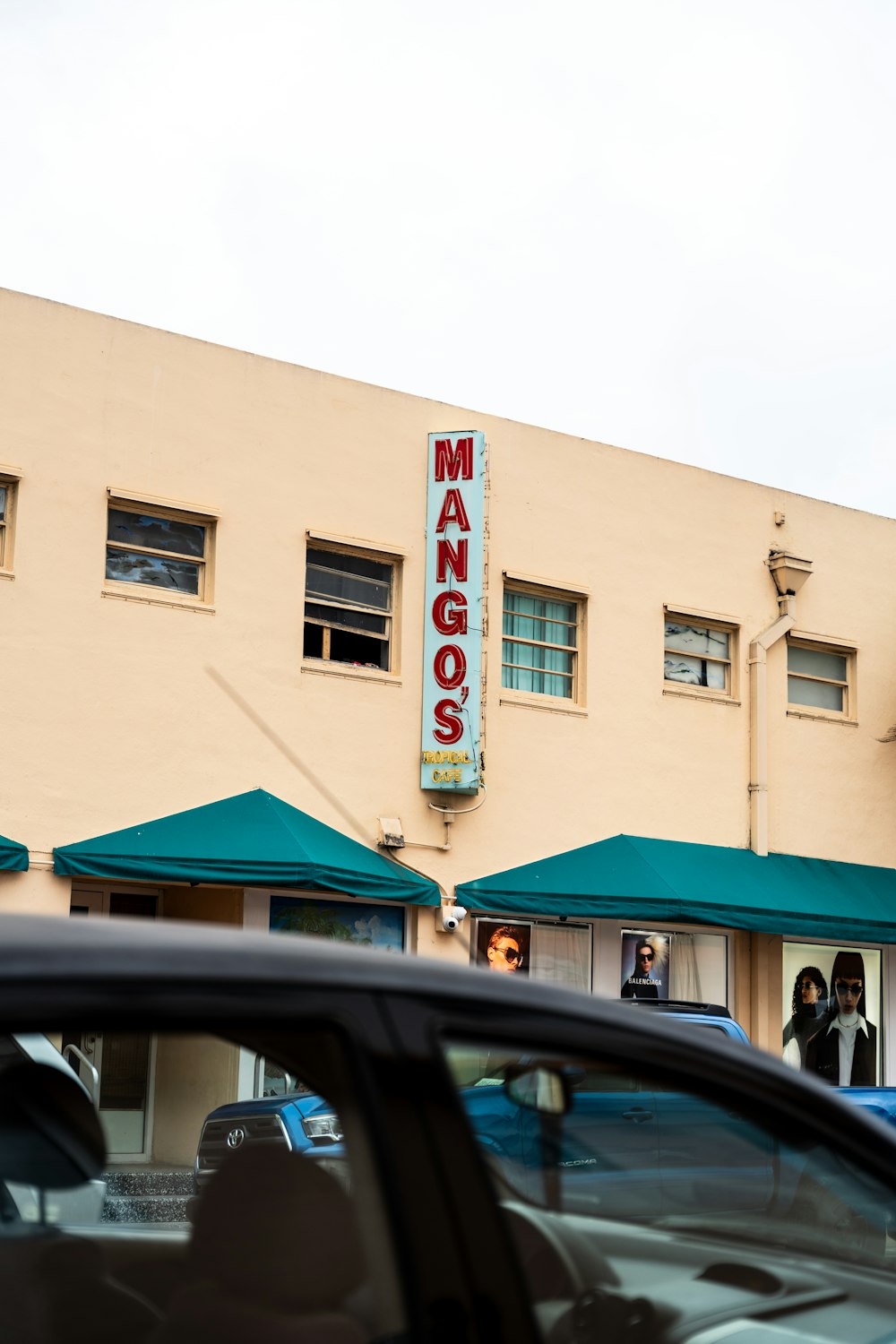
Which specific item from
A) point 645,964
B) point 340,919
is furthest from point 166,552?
point 645,964

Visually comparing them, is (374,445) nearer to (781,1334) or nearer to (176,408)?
(176,408)

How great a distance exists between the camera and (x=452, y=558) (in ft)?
58.2

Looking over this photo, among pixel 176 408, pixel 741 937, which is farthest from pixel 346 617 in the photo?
pixel 741 937

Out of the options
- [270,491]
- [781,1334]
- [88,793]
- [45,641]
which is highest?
[270,491]

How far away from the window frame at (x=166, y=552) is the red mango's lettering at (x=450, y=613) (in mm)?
2618

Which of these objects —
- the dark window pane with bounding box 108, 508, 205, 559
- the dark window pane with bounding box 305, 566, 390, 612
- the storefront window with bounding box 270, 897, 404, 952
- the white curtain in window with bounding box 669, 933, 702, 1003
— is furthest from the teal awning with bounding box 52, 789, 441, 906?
the white curtain in window with bounding box 669, 933, 702, 1003

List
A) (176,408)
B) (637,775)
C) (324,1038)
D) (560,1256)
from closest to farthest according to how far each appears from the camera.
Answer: (324,1038), (560,1256), (176,408), (637,775)

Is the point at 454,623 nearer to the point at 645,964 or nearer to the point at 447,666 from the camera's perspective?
the point at 447,666

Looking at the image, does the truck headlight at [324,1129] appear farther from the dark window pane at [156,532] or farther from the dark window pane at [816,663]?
the dark window pane at [816,663]

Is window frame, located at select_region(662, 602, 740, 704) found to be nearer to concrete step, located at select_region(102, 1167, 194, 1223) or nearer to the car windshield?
the car windshield

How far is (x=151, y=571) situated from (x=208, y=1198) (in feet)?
48.3

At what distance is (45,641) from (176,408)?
2.90 metres

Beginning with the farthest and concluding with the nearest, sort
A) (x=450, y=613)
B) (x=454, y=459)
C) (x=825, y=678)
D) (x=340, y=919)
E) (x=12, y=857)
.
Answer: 1. (x=825, y=678)
2. (x=454, y=459)
3. (x=450, y=613)
4. (x=340, y=919)
5. (x=12, y=857)

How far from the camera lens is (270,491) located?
1708cm
